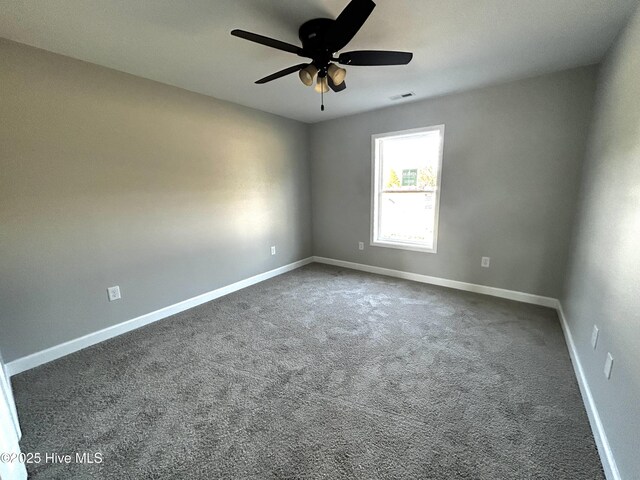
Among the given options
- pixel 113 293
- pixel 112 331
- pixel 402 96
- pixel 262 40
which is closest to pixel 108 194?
pixel 113 293

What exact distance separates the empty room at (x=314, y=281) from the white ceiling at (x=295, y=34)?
20 millimetres

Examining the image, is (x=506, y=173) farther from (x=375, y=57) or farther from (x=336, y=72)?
(x=336, y=72)

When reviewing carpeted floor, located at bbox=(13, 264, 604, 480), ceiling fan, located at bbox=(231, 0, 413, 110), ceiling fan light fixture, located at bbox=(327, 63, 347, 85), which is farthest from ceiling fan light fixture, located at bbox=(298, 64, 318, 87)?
carpeted floor, located at bbox=(13, 264, 604, 480)

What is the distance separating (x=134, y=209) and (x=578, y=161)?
4.27 m

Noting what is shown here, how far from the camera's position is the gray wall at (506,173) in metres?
2.58

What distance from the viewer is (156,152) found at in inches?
104

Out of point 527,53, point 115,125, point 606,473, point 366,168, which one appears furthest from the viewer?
point 366,168

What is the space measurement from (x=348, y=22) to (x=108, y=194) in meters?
2.37

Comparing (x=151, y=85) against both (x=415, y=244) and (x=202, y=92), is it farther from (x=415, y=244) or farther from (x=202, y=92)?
(x=415, y=244)

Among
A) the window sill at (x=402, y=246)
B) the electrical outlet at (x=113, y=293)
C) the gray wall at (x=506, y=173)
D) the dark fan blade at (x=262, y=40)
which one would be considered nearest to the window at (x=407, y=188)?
the window sill at (x=402, y=246)

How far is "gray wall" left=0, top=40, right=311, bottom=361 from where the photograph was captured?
6.33ft

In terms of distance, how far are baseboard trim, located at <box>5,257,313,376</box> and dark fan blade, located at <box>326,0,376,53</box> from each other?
9.26 ft

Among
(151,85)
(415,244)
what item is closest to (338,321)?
(415,244)

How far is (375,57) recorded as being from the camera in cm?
167
